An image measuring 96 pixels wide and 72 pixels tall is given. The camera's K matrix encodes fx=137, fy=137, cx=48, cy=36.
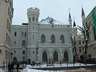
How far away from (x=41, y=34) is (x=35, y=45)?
16.1ft

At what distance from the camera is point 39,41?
154ft

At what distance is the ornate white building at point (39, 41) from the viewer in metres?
43.3

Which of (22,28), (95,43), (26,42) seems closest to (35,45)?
(26,42)

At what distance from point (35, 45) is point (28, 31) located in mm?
5539

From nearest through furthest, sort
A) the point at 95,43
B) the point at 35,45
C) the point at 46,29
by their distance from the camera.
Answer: the point at 95,43
the point at 35,45
the point at 46,29

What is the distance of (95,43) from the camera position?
33.1 m

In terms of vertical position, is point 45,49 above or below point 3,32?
below

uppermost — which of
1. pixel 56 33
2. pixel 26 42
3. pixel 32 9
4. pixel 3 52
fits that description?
pixel 32 9

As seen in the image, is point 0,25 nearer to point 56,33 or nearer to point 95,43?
point 95,43

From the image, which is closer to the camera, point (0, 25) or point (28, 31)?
point (0, 25)

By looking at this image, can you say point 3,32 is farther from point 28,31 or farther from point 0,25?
point 28,31

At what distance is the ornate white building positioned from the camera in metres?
43.3

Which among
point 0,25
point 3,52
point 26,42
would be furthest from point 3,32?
point 26,42

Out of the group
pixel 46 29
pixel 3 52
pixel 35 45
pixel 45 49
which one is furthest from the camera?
pixel 46 29
